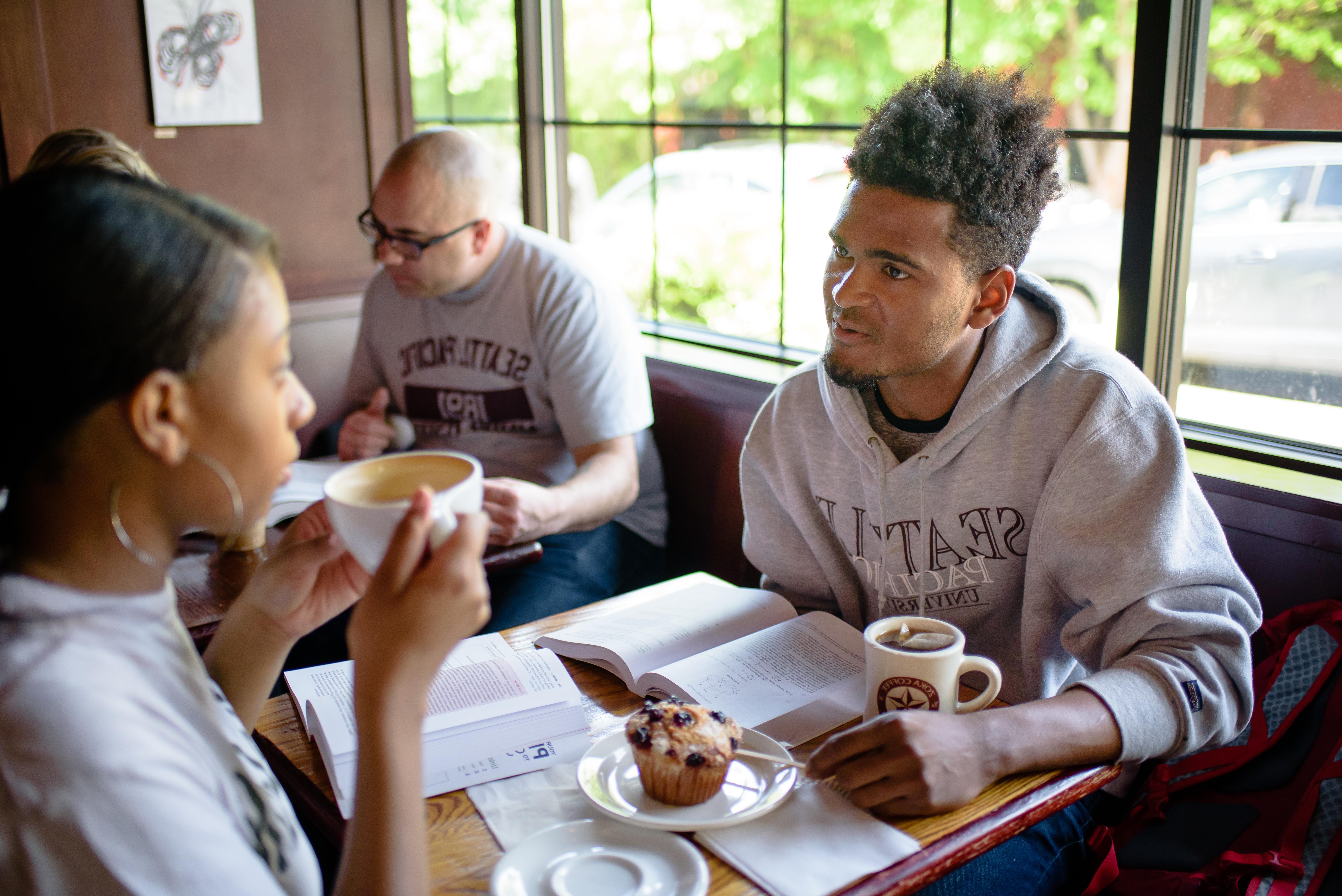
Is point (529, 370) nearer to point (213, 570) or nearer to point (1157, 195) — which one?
point (213, 570)

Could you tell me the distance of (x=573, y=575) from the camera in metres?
2.32

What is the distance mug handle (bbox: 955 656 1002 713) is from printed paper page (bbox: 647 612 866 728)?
6.1 inches

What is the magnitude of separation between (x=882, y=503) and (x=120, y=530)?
1100 millimetres

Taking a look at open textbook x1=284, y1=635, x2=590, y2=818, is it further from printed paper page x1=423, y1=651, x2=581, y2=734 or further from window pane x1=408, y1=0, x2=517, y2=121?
window pane x1=408, y1=0, x2=517, y2=121

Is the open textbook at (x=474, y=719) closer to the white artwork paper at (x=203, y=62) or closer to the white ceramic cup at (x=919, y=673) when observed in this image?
the white ceramic cup at (x=919, y=673)

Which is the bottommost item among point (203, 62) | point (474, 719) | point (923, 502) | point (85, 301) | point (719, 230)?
point (474, 719)

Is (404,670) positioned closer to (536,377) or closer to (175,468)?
(175,468)

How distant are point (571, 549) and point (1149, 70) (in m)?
1.57

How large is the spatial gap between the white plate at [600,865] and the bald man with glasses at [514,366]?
128 cm

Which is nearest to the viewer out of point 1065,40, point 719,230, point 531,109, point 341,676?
point 341,676

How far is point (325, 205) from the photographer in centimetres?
352

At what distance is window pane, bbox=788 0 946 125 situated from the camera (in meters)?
4.36

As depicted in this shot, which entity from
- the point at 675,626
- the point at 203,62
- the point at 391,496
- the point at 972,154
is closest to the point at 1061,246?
the point at 972,154

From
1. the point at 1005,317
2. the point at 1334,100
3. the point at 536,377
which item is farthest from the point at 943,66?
the point at 536,377
